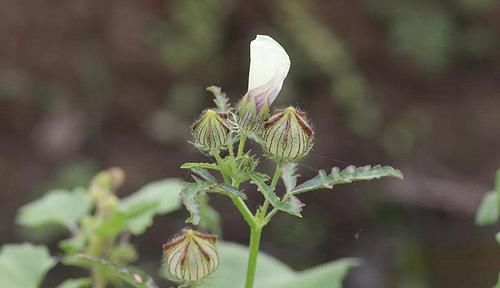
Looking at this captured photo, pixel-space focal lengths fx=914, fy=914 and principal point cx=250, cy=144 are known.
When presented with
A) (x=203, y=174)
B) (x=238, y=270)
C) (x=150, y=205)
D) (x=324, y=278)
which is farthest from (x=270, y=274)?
(x=203, y=174)

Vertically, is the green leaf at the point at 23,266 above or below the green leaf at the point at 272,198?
above

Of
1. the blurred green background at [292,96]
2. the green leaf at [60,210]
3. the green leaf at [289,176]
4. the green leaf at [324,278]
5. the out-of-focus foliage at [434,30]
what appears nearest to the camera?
the green leaf at [289,176]

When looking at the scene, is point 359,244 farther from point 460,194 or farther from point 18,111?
point 18,111

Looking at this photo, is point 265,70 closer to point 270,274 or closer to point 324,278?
point 324,278

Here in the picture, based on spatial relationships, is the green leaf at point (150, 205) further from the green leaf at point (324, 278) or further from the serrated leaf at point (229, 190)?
the serrated leaf at point (229, 190)

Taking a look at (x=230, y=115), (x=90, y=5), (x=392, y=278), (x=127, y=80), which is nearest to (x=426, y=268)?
(x=392, y=278)

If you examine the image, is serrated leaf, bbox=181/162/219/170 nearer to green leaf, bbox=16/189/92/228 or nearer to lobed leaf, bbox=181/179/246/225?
lobed leaf, bbox=181/179/246/225

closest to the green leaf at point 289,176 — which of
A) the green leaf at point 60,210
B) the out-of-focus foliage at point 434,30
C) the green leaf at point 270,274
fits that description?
the green leaf at point 270,274
